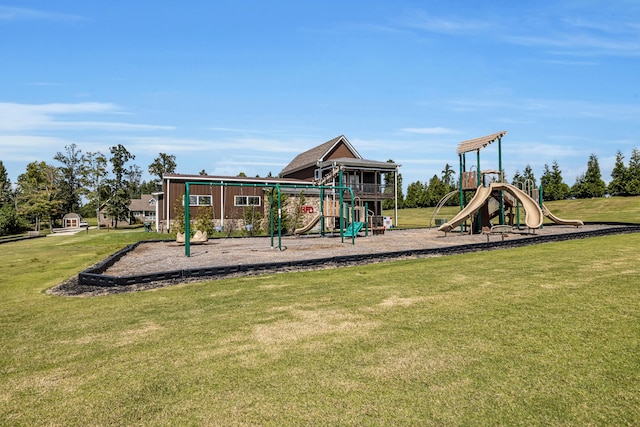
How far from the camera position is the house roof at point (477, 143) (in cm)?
2241

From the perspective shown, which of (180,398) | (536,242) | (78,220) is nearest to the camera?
(180,398)

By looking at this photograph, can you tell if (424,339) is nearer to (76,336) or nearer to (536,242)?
(76,336)

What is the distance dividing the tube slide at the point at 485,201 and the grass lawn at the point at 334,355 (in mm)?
12818

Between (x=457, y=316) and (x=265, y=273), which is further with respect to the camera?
(x=265, y=273)

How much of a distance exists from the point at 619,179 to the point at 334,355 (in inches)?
2470

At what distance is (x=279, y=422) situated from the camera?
9.81 ft

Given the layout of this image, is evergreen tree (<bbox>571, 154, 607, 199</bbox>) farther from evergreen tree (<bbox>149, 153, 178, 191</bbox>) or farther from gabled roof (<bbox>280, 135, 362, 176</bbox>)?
evergreen tree (<bbox>149, 153, 178, 191</bbox>)

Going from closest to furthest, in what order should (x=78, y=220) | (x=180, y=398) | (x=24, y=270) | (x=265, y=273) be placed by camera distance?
(x=180, y=398) < (x=265, y=273) < (x=24, y=270) < (x=78, y=220)

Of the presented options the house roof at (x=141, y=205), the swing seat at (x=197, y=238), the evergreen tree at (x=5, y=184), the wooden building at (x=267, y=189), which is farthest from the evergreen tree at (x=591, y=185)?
the evergreen tree at (x=5, y=184)

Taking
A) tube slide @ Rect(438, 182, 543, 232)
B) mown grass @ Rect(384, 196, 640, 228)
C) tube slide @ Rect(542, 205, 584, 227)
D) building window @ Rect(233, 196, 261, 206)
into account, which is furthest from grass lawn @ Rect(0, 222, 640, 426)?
mown grass @ Rect(384, 196, 640, 228)

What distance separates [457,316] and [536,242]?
12.1 m

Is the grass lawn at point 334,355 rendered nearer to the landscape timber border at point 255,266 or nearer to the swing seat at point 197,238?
the landscape timber border at point 255,266

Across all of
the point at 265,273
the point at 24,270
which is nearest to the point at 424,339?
the point at 265,273

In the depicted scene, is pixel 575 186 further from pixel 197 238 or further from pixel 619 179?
pixel 197 238
